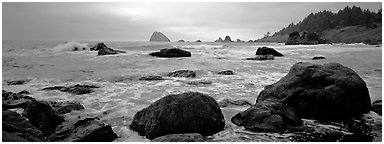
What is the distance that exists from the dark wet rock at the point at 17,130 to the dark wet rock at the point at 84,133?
297 mm

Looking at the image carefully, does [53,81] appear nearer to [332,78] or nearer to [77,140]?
[77,140]

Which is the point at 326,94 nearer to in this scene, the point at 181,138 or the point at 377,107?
the point at 377,107

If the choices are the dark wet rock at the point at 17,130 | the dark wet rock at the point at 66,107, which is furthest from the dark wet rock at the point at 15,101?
the dark wet rock at the point at 17,130

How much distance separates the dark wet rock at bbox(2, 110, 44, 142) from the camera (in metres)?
3.76

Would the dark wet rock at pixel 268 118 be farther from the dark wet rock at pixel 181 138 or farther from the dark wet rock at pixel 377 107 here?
the dark wet rock at pixel 377 107

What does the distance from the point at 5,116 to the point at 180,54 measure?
18.0 meters

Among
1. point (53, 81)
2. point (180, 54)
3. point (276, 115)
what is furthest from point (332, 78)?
point (180, 54)

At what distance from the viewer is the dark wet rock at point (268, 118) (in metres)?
4.79

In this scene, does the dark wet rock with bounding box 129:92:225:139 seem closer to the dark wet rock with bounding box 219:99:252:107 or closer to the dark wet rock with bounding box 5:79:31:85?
the dark wet rock with bounding box 219:99:252:107

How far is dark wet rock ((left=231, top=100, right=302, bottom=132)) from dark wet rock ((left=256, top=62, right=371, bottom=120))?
0.59m

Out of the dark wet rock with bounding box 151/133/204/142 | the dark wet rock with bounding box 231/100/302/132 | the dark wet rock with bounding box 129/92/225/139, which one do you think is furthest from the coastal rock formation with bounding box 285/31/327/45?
the dark wet rock with bounding box 151/133/204/142

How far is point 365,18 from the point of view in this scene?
79188mm

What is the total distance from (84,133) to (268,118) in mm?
3042

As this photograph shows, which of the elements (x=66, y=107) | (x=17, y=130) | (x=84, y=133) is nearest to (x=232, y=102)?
(x=84, y=133)
